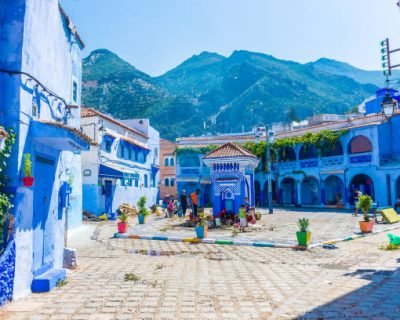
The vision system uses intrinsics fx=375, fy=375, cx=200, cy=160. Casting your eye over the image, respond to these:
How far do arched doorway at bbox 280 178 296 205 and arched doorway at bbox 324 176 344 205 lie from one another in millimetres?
4220

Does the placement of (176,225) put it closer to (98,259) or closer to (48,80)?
(98,259)

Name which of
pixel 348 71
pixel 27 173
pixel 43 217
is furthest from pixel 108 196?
pixel 348 71

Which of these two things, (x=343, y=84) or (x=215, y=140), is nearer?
(x=215, y=140)

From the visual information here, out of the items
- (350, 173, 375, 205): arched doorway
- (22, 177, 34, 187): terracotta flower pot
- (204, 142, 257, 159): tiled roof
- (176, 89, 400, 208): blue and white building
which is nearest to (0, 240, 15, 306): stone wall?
(22, 177, 34, 187): terracotta flower pot

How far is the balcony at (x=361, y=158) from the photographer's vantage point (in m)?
28.6

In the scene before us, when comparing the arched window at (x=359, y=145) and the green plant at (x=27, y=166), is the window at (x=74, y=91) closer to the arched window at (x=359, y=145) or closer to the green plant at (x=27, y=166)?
the green plant at (x=27, y=166)

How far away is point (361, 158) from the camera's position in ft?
95.5

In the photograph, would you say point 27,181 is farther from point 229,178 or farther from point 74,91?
point 229,178

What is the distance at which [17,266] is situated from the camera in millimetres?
7230

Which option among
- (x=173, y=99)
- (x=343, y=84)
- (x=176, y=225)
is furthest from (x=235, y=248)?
(x=343, y=84)

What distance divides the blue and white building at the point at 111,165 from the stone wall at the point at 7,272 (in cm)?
1638

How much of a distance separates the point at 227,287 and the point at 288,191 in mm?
31438

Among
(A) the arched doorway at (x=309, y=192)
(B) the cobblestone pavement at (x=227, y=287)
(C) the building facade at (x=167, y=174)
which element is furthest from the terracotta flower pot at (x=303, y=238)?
(C) the building facade at (x=167, y=174)

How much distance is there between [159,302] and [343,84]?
142m
